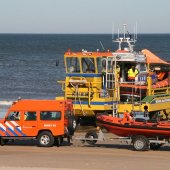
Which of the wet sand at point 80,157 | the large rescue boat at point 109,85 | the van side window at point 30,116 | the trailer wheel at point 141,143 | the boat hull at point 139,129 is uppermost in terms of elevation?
the large rescue boat at point 109,85

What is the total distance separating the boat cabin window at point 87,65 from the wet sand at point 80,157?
6.02m

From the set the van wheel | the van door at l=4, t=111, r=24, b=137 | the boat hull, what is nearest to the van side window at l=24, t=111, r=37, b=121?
the van door at l=4, t=111, r=24, b=137

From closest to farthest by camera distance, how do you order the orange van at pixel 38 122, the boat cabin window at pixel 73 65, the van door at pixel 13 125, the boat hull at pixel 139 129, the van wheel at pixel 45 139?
the boat hull at pixel 139 129 < the orange van at pixel 38 122 < the van wheel at pixel 45 139 < the van door at pixel 13 125 < the boat cabin window at pixel 73 65

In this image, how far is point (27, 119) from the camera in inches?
939

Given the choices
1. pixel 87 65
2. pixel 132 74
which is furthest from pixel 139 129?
pixel 132 74

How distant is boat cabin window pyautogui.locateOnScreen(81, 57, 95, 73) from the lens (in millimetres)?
30427

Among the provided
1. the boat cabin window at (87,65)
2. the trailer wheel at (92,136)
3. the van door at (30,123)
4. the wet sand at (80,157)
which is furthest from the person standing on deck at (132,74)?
the van door at (30,123)

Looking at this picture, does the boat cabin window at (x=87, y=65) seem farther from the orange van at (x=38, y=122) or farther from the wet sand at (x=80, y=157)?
the orange van at (x=38, y=122)

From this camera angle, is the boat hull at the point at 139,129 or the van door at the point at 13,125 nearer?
the boat hull at the point at 139,129

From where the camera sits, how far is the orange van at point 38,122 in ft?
77.6

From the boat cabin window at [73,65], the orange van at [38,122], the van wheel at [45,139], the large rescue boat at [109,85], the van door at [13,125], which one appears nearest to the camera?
the orange van at [38,122]

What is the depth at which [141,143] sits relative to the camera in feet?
75.6

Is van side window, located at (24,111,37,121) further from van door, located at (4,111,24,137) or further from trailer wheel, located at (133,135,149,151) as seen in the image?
trailer wheel, located at (133,135,149,151)

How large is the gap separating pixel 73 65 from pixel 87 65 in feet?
2.07
